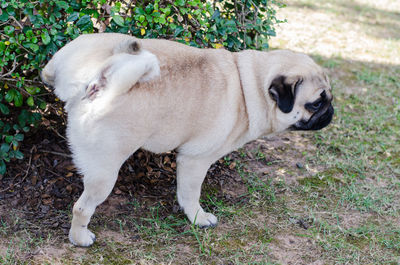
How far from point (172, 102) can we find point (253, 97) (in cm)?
78

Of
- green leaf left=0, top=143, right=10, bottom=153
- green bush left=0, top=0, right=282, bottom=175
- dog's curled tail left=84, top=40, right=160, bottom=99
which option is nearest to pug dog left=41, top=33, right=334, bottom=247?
dog's curled tail left=84, top=40, right=160, bottom=99

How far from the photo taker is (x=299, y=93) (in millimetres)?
3607

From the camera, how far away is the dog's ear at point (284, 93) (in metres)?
3.50

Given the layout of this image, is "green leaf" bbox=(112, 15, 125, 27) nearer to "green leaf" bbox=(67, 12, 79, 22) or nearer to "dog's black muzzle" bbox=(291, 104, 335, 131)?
"green leaf" bbox=(67, 12, 79, 22)

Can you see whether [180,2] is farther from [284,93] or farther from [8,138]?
[8,138]

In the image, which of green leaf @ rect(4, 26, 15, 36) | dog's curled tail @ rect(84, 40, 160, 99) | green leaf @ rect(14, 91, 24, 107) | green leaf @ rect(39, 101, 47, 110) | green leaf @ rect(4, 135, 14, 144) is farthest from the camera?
green leaf @ rect(39, 101, 47, 110)

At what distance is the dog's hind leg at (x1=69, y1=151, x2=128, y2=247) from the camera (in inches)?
121

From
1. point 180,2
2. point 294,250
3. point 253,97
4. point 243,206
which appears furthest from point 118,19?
point 294,250

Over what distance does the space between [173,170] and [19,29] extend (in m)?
1.98

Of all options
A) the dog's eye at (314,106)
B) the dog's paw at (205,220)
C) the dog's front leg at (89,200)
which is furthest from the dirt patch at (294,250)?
the dog's front leg at (89,200)

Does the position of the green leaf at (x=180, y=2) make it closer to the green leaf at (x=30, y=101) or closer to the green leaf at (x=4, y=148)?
the green leaf at (x=30, y=101)

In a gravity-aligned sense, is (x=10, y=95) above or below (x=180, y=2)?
below

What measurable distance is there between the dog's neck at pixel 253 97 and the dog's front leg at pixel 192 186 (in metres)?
0.52

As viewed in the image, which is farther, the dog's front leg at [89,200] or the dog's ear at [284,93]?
the dog's ear at [284,93]
